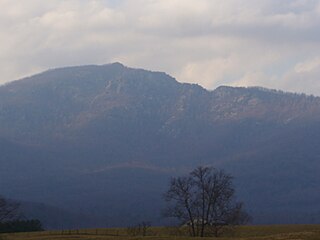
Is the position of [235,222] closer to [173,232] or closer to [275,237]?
[173,232]

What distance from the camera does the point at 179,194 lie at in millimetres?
93688

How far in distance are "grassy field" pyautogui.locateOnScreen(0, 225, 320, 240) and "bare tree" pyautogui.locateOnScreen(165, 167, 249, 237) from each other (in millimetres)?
1670

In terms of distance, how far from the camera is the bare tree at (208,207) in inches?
3580

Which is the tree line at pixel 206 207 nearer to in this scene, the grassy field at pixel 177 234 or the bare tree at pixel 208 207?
the bare tree at pixel 208 207

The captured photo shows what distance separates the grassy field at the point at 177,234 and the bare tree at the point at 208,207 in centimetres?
167

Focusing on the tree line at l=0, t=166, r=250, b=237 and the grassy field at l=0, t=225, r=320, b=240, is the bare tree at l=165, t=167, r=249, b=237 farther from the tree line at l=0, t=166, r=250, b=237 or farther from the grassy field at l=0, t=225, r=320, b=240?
the grassy field at l=0, t=225, r=320, b=240

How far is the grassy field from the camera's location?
233 ft

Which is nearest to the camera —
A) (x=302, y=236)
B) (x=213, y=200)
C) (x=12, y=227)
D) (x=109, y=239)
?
(x=302, y=236)

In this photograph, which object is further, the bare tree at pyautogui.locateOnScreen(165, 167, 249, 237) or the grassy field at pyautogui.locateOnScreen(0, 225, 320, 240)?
the bare tree at pyautogui.locateOnScreen(165, 167, 249, 237)

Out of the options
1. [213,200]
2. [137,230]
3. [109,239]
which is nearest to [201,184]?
[213,200]

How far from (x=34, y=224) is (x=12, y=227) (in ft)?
21.8

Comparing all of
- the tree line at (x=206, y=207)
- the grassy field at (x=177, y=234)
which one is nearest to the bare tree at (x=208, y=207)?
the tree line at (x=206, y=207)

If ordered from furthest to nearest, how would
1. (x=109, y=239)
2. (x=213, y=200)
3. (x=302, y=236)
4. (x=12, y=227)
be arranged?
(x=12, y=227), (x=213, y=200), (x=109, y=239), (x=302, y=236)

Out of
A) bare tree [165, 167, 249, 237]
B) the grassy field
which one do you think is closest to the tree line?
bare tree [165, 167, 249, 237]
